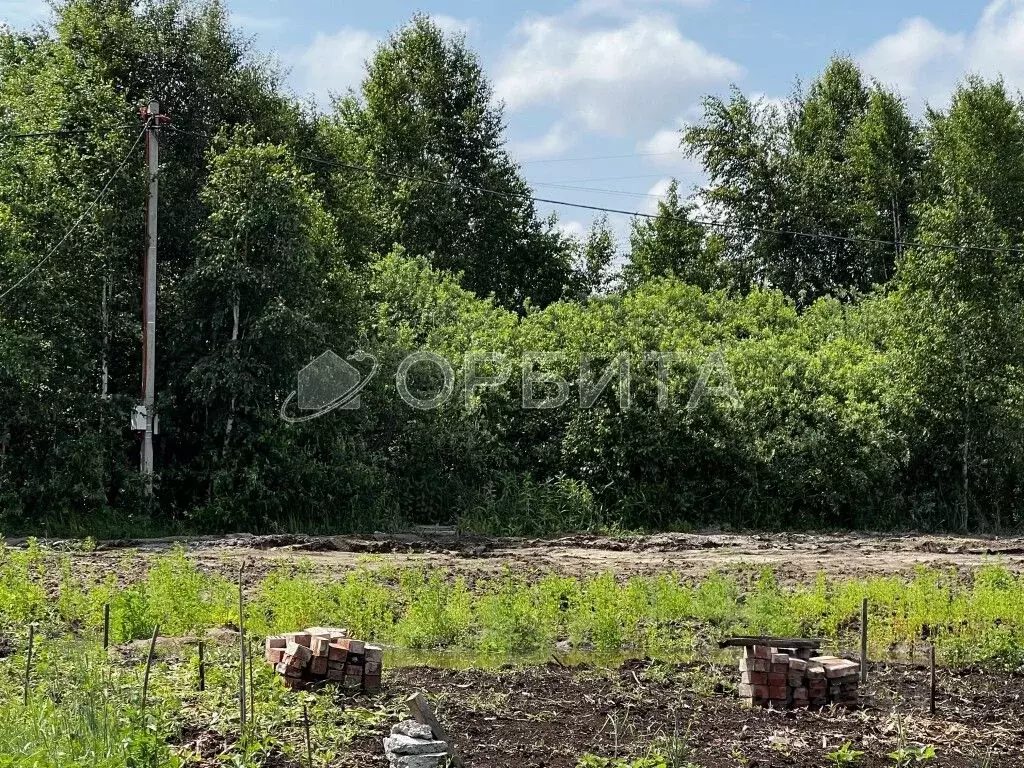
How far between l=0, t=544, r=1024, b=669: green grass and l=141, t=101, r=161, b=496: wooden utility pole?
21.6 feet

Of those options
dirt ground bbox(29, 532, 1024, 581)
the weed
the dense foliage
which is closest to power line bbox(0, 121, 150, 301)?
the dense foliage

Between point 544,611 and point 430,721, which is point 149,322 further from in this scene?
point 430,721

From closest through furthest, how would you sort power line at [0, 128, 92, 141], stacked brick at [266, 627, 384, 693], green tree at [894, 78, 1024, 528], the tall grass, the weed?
1. the tall grass
2. the weed
3. stacked brick at [266, 627, 384, 693]
4. power line at [0, 128, 92, 141]
5. green tree at [894, 78, 1024, 528]

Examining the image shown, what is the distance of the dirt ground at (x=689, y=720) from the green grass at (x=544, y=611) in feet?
3.61

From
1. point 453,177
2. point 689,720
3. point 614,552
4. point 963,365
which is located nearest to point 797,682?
point 689,720

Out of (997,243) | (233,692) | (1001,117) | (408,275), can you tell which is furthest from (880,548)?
(1001,117)

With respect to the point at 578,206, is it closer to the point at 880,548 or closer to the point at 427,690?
the point at 880,548

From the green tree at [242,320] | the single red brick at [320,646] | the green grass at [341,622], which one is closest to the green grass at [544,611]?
the green grass at [341,622]

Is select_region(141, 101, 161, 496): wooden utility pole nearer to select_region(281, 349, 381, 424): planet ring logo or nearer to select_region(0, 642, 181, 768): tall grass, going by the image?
select_region(281, 349, 381, 424): planet ring logo

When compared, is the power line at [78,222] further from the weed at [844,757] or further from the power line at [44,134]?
the weed at [844,757]

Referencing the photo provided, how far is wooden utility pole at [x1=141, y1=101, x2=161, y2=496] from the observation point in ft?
60.8

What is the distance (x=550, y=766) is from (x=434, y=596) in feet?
13.4

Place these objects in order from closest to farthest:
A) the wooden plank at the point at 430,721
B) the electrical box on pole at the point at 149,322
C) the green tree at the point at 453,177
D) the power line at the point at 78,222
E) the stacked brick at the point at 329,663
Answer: the wooden plank at the point at 430,721
the stacked brick at the point at 329,663
the power line at the point at 78,222
the electrical box on pole at the point at 149,322
the green tree at the point at 453,177

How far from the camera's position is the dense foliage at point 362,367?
18531 mm
